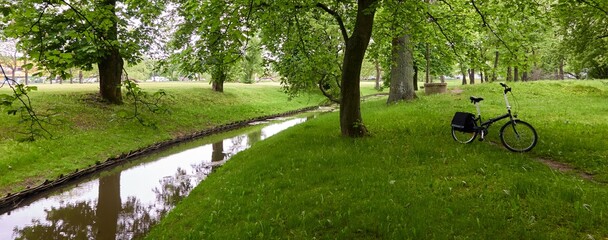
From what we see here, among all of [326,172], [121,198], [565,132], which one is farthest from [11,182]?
[565,132]

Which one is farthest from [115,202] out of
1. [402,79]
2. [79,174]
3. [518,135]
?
[402,79]

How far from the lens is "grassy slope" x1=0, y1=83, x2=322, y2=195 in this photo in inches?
650

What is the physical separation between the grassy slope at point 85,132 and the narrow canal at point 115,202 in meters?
1.83

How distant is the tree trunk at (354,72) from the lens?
14.0m

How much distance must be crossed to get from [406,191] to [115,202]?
1096 centimetres

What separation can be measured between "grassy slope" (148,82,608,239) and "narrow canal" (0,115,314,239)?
199cm

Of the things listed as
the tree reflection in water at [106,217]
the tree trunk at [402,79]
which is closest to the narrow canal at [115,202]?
the tree reflection in water at [106,217]

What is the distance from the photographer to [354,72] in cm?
1437

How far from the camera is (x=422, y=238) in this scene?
20.8 ft

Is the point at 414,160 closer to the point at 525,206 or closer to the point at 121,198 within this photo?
the point at 525,206

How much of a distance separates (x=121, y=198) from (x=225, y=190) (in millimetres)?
5838

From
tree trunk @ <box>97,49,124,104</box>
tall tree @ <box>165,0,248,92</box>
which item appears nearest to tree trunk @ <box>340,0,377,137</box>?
tall tree @ <box>165,0,248,92</box>

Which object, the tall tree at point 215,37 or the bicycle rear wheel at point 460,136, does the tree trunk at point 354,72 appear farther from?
the tall tree at point 215,37

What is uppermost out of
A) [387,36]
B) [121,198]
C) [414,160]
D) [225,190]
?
[387,36]
